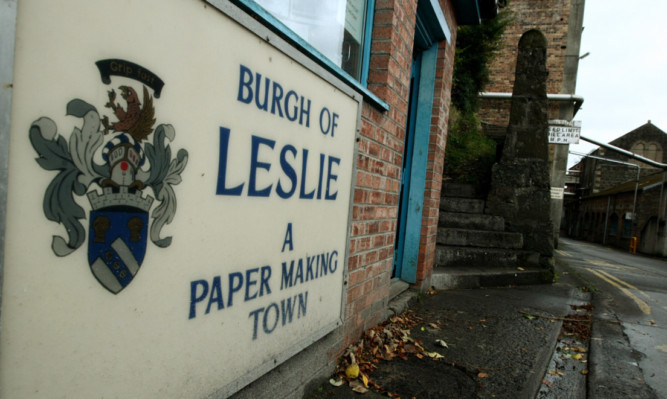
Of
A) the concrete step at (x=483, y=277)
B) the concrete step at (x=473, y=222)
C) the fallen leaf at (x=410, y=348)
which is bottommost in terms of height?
the fallen leaf at (x=410, y=348)

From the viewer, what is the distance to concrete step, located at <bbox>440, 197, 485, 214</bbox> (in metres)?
6.35

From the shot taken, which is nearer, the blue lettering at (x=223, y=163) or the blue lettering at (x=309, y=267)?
the blue lettering at (x=223, y=163)

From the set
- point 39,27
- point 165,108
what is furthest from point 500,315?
point 39,27

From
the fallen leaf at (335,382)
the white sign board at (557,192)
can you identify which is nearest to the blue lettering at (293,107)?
the fallen leaf at (335,382)

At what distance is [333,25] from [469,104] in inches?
335

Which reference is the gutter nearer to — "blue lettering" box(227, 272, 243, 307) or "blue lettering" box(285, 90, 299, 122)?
"blue lettering" box(285, 90, 299, 122)

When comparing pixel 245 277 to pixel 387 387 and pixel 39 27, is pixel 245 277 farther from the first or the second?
pixel 387 387

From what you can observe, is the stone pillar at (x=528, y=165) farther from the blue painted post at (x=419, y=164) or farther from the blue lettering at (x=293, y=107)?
the blue lettering at (x=293, y=107)

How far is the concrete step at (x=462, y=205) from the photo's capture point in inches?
250

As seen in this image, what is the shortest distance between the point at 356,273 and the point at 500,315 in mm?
2056

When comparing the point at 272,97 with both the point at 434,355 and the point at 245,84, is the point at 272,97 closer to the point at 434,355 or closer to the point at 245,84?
the point at 245,84

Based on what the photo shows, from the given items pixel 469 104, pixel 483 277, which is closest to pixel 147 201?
pixel 483 277

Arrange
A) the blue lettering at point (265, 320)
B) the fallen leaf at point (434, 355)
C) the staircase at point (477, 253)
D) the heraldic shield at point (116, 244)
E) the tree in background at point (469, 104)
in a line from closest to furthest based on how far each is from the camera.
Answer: the heraldic shield at point (116, 244) → the blue lettering at point (265, 320) → the fallen leaf at point (434, 355) → the staircase at point (477, 253) → the tree in background at point (469, 104)

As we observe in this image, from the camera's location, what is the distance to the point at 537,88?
6383mm
